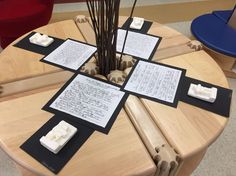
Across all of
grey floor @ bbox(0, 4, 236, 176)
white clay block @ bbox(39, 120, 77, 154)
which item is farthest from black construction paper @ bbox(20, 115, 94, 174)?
grey floor @ bbox(0, 4, 236, 176)

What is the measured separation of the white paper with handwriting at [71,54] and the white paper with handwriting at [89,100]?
0.10 meters

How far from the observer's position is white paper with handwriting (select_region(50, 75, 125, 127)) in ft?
2.88

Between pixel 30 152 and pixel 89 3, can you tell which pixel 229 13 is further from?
pixel 30 152

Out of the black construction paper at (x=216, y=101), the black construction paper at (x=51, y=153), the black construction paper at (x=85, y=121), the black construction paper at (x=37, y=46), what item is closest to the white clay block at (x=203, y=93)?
the black construction paper at (x=216, y=101)

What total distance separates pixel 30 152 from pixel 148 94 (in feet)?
1.54

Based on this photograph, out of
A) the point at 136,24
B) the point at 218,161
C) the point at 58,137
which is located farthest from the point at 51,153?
the point at 218,161

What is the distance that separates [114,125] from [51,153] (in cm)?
22

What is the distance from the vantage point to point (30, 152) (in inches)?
29.9

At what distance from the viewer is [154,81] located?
40.7 inches

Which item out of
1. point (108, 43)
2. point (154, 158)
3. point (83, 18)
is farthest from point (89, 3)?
point (154, 158)

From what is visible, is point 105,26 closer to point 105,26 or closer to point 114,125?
point 105,26

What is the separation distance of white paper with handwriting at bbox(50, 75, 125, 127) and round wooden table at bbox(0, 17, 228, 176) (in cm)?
4

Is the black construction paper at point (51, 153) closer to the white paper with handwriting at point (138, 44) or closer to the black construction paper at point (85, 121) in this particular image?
the black construction paper at point (85, 121)

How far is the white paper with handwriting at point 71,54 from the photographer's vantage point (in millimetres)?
1090
